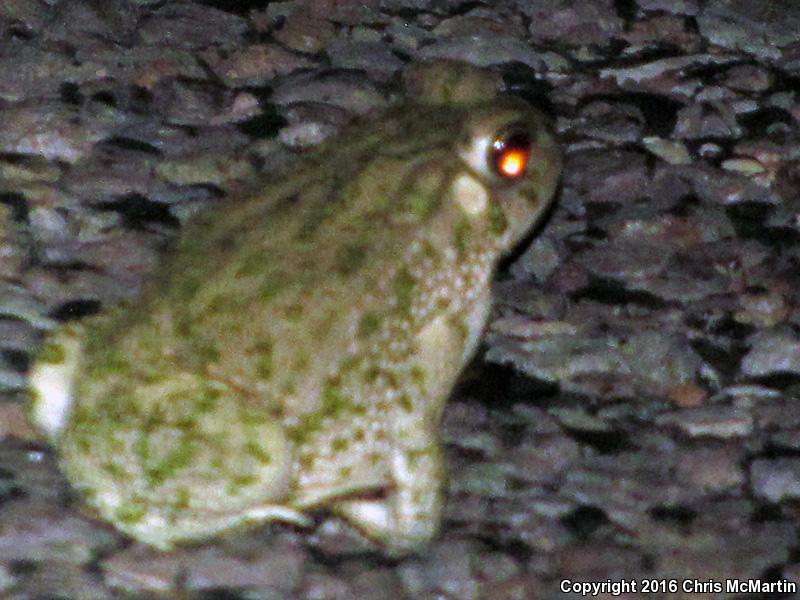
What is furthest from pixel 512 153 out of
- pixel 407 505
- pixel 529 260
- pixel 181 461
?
pixel 181 461

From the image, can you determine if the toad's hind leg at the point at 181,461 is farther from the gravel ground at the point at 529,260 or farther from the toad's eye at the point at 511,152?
the toad's eye at the point at 511,152

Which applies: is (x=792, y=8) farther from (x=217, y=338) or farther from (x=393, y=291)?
(x=217, y=338)

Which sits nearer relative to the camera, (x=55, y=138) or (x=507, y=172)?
(x=507, y=172)

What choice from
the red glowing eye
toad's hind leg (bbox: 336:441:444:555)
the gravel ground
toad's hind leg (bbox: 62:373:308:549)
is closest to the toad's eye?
the red glowing eye

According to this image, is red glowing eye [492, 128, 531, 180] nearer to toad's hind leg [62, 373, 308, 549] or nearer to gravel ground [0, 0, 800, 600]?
gravel ground [0, 0, 800, 600]

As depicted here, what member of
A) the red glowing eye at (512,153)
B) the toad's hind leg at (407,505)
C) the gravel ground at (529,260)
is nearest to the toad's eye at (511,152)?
the red glowing eye at (512,153)

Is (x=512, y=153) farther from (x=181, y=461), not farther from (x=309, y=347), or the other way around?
(x=181, y=461)

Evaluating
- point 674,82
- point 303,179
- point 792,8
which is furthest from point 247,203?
point 792,8
